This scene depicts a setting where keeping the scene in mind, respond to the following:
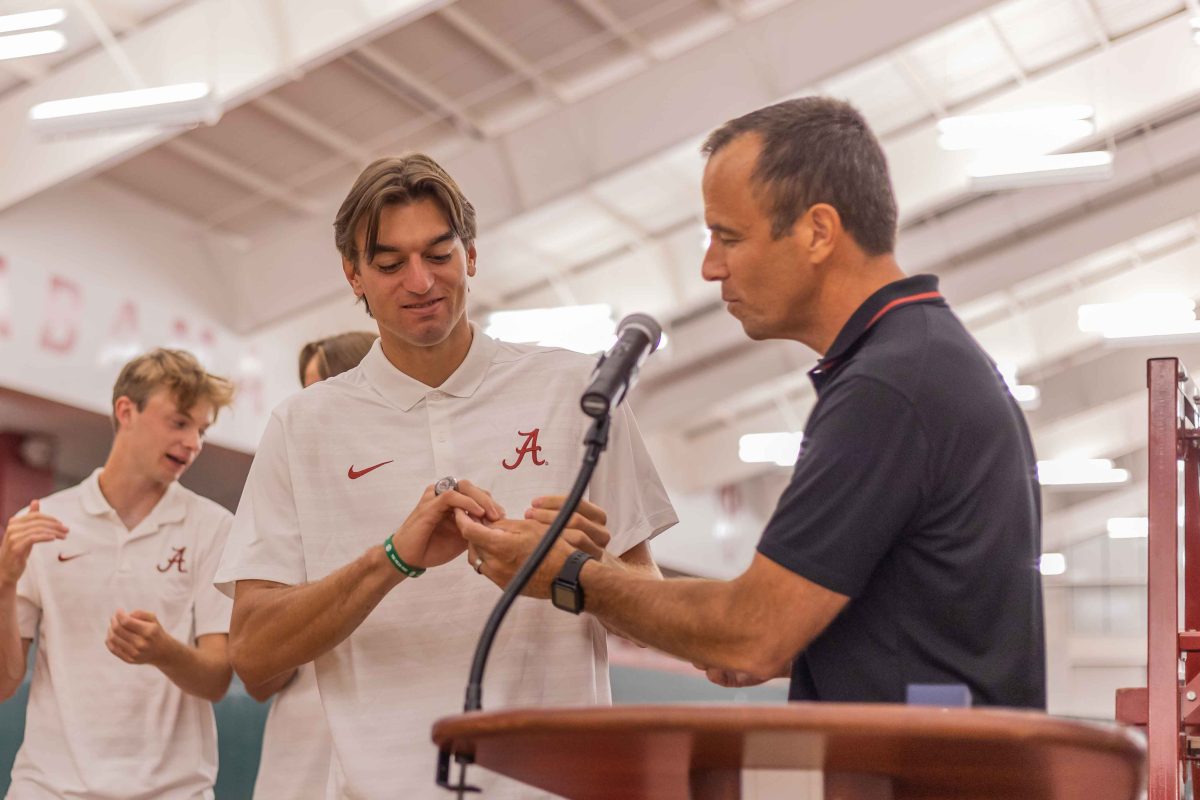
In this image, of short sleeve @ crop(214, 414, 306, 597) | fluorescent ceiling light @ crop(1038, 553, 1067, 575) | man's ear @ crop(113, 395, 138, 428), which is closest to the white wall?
man's ear @ crop(113, 395, 138, 428)

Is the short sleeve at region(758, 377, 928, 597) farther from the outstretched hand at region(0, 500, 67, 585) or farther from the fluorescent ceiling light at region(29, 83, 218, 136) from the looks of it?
the fluorescent ceiling light at region(29, 83, 218, 136)

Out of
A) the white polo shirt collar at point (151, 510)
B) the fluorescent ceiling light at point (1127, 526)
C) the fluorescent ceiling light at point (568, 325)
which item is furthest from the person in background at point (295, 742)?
the fluorescent ceiling light at point (1127, 526)

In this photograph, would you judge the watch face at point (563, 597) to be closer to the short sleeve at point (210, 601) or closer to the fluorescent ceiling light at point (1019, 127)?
the short sleeve at point (210, 601)

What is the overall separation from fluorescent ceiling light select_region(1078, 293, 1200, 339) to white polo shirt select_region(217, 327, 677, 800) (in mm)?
10425

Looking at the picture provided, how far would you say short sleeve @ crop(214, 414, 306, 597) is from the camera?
2287mm

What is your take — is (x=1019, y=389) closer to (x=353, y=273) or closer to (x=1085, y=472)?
(x=1085, y=472)

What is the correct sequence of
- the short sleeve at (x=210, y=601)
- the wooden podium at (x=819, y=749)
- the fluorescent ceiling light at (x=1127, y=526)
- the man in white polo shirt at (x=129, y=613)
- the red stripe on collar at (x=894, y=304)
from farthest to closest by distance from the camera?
1. the fluorescent ceiling light at (x=1127, y=526)
2. the short sleeve at (x=210, y=601)
3. the man in white polo shirt at (x=129, y=613)
4. the red stripe on collar at (x=894, y=304)
5. the wooden podium at (x=819, y=749)

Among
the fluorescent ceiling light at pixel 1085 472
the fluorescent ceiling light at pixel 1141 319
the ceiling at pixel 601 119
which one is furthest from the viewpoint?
the fluorescent ceiling light at pixel 1085 472

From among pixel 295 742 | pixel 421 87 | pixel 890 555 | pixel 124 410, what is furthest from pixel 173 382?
pixel 421 87

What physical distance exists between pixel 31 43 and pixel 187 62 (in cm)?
163

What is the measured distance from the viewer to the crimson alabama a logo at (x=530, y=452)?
7.59 ft

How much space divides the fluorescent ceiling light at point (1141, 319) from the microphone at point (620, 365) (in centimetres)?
1085

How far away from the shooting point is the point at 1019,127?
9.20m

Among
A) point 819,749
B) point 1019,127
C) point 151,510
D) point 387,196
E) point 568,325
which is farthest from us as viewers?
point 568,325
